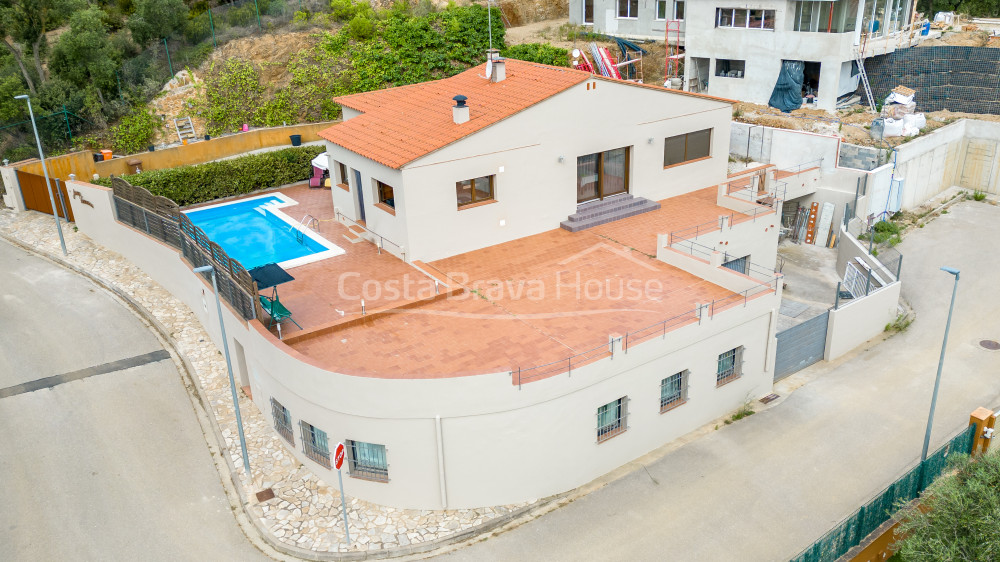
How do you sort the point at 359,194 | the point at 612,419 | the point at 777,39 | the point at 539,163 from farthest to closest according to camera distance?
1. the point at 777,39
2. the point at 359,194
3. the point at 539,163
4. the point at 612,419

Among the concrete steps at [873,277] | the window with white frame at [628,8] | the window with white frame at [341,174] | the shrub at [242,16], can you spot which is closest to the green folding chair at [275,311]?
the window with white frame at [341,174]

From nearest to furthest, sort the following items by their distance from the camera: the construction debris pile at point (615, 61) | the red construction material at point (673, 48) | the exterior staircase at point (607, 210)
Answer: the exterior staircase at point (607, 210)
the construction debris pile at point (615, 61)
the red construction material at point (673, 48)

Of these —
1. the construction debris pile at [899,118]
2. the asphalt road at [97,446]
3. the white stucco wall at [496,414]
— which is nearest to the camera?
the white stucco wall at [496,414]

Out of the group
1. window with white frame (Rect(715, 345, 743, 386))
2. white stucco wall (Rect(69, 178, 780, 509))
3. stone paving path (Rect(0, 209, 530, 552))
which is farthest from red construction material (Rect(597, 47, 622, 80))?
stone paving path (Rect(0, 209, 530, 552))

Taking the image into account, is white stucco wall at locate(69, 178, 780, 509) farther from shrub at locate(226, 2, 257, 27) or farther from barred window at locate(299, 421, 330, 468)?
shrub at locate(226, 2, 257, 27)

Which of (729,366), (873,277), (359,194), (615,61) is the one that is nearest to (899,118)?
(873,277)

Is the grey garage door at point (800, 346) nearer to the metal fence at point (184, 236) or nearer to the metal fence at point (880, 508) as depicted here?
the metal fence at point (880, 508)

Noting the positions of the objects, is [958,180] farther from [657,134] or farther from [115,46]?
[115,46]

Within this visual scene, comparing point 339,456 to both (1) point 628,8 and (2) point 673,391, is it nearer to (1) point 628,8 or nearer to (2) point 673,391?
(2) point 673,391
